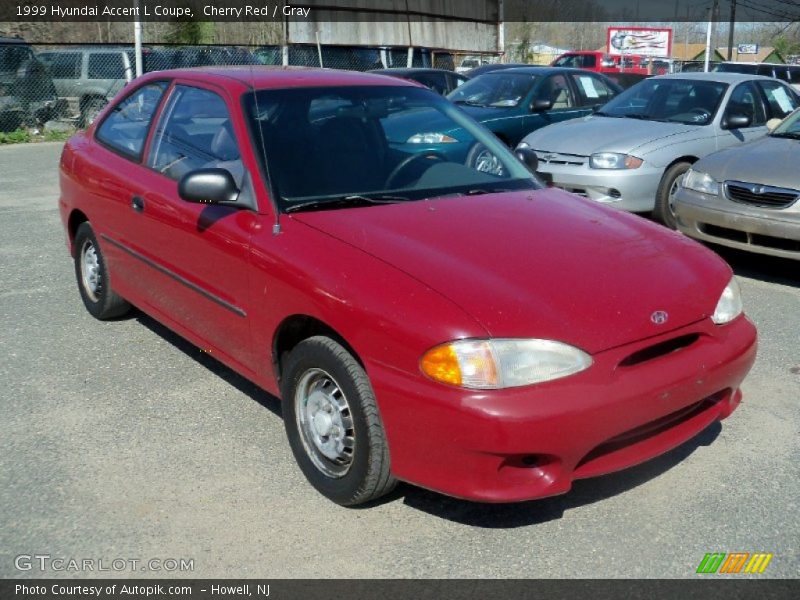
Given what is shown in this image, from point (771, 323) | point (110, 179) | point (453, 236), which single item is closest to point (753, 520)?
point (453, 236)

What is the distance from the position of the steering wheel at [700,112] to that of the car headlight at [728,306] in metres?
5.79

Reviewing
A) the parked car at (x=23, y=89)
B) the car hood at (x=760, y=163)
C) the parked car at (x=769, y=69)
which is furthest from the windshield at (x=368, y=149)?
the parked car at (x=769, y=69)

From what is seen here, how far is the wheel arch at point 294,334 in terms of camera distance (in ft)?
10.7

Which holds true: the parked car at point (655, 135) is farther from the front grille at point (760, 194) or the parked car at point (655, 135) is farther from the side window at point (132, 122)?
the side window at point (132, 122)

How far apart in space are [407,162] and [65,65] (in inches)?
562

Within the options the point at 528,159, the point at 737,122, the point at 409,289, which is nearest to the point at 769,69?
the point at 737,122

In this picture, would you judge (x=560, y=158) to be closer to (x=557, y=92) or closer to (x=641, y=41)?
(x=557, y=92)

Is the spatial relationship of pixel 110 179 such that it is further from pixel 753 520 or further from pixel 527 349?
pixel 753 520

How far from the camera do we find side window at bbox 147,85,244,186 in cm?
403

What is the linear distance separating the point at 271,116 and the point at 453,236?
3.75 feet

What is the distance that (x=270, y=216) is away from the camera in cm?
363

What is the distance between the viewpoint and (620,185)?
26.5 feet

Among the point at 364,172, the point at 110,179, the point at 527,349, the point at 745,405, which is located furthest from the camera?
the point at 110,179

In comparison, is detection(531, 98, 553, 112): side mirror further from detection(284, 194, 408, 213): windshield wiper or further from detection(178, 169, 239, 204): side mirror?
detection(178, 169, 239, 204): side mirror
